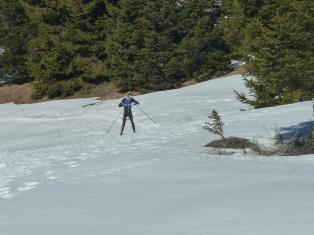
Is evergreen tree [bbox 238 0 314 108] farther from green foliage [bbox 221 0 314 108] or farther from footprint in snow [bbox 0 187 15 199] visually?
footprint in snow [bbox 0 187 15 199]

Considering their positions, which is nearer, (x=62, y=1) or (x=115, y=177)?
(x=115, y=177)

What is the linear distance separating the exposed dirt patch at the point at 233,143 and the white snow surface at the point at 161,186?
565mm

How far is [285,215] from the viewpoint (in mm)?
7176

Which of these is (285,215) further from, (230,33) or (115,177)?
(230,33)

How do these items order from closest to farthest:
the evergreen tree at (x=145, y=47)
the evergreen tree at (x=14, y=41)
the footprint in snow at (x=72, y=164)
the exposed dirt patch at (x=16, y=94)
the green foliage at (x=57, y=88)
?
the footprint in snow at (x=72, y=164) < the evergreen tree at (x=145, y=47) < the green foliage at (x=57, y=88) < the exposed dirt patch at (x=16, y=94) < the evergreen tree at (x=14, y=41)

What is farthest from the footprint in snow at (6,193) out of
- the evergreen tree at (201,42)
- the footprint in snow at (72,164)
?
the evergreen tree at (201,42)

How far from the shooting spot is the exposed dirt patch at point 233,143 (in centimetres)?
1491

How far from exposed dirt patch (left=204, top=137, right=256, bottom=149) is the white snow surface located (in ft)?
1.85

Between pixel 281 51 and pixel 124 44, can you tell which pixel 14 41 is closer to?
pixel 124 44

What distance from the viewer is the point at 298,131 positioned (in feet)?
53.0

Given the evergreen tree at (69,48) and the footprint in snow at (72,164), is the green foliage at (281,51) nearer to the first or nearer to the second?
the footprint in snow at (72,164)

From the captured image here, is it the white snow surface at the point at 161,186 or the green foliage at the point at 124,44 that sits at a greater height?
the green foliage at the point at 124,44

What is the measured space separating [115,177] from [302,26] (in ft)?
39.6

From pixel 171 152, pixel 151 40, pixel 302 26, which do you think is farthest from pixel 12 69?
pixel 171 152
